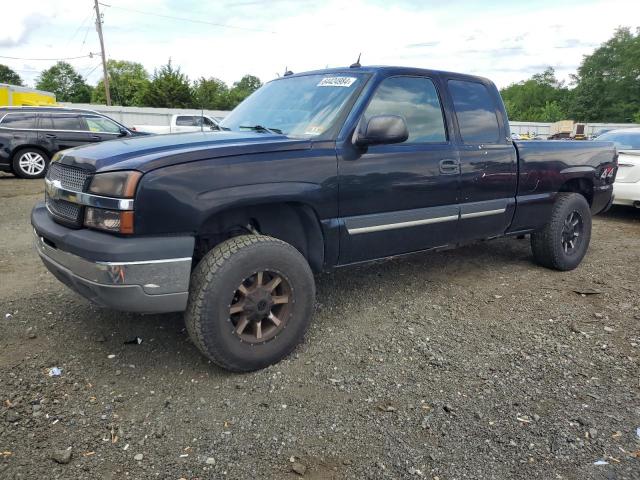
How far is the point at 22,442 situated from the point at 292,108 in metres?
2.70

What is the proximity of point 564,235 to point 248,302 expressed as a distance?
12.2 feet

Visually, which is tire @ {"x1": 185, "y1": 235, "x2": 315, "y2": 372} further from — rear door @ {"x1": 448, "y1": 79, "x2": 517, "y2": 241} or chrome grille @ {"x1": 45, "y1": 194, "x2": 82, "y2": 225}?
rear door @ {"x1": 448, "y1": 79, "x2": 517, "y2": 241}

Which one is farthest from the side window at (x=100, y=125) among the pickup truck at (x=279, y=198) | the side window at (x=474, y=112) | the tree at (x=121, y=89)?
the tree at (x=121, y=89)

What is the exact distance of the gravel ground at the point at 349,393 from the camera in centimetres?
226

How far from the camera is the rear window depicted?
11977 millimetres

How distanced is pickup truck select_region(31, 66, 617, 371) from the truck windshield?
0.05ft

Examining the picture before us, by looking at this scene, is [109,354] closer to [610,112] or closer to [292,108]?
[292,108]

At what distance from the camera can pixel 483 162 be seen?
4.15 meters

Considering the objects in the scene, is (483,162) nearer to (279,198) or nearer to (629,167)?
(279,198)

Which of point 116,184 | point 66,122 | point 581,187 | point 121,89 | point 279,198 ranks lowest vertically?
point 581,187

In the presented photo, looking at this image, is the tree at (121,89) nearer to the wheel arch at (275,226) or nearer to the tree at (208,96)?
the tree at (208,96)

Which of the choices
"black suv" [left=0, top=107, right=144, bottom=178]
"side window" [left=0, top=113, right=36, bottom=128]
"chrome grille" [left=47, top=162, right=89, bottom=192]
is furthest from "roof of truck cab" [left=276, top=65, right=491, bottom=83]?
"side window" [left=0, top=113, right=36, bottom=128]

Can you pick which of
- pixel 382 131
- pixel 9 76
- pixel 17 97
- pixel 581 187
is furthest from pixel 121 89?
pixel 382 131

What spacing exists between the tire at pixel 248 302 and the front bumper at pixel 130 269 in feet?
0.47
